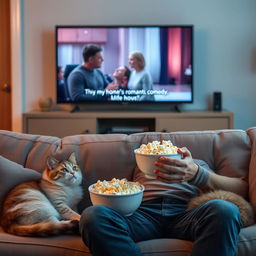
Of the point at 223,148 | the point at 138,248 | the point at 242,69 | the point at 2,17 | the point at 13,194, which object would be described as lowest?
the point at 138,248

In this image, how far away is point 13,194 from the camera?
6.10ft

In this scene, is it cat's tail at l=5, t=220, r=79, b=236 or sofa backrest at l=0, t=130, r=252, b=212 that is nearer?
cat's tail at l=5, t=220, r=79, b=236

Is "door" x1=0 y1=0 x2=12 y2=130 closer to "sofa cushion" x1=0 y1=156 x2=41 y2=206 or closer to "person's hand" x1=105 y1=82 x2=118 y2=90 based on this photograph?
"person's hand" x1=105 y1=82 x2=118 y2=90

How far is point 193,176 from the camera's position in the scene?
175 cm

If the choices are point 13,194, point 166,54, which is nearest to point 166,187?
point 13,194

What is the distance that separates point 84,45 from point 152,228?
9.39 feet

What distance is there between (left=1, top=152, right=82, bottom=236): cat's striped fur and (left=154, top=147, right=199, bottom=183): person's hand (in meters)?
0.41

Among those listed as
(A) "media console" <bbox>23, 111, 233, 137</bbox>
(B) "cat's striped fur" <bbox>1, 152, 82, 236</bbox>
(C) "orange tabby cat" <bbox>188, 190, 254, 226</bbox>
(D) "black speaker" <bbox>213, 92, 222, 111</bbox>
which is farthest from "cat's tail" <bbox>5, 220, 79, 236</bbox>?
(D) "black speaker" <bbox>213, 92, 222, 111</bbox>

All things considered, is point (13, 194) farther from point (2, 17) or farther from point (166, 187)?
point (2, 17)

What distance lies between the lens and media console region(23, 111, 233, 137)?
13.4 feet

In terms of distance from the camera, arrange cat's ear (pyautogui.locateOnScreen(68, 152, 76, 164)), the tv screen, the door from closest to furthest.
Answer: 1. cat's ear (pyautogui.locateOnScreen(68, 152, 76, 164))
2. the tv screen
3. the door

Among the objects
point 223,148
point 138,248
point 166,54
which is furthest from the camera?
point 166,54

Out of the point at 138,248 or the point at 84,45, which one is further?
the point at 84,45

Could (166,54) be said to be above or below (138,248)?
above
